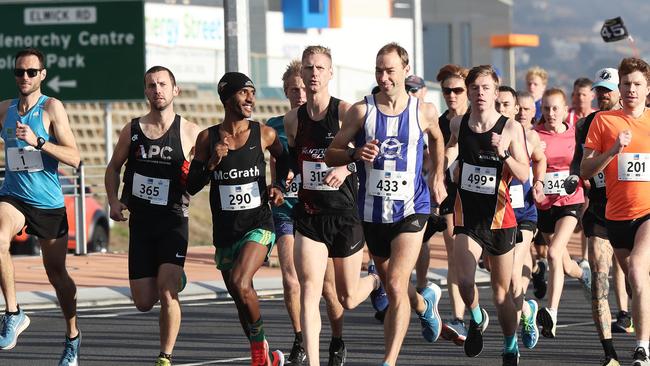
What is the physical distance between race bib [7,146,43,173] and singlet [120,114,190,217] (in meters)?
0.93

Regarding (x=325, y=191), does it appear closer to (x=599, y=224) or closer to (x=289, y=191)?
(x=289, y=191)

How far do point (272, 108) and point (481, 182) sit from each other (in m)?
28.0

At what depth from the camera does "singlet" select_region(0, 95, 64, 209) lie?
38.9 feet

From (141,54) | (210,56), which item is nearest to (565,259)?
(141,54)

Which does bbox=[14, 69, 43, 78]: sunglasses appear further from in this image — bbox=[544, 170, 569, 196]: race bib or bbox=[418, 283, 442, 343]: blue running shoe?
bbox=[544, 170, 569, 196]: race bib

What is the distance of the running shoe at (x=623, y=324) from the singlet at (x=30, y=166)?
15.7 feet

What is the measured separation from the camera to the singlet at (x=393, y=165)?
10789 millimetres

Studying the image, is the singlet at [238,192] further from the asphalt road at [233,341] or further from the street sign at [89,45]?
the street sign at [89,45]

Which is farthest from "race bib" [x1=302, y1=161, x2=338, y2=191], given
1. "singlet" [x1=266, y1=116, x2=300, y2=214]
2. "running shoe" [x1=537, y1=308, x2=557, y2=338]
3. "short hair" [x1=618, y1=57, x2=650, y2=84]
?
"running shoe" [x1=537, y1=308, x2=557, y2=338]

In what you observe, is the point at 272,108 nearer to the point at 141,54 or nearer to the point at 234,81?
the point at 141,54

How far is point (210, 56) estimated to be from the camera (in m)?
35.6

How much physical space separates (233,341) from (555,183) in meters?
3.15

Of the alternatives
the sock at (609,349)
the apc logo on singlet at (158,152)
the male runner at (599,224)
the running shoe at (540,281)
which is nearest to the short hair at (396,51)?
the apc logo on singlet at (158,152)

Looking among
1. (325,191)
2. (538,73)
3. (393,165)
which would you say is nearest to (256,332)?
(325,191)
